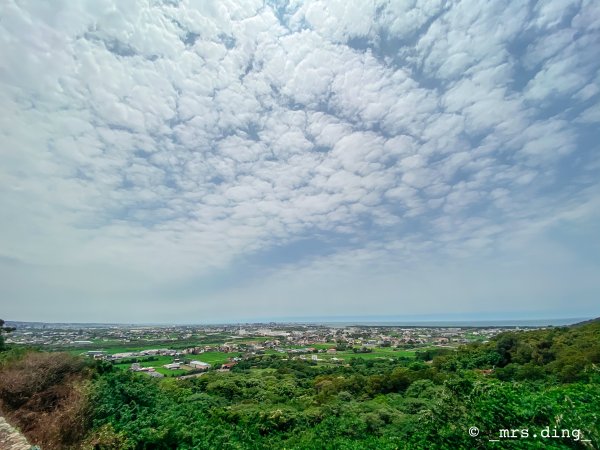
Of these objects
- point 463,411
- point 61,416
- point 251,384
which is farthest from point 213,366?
point 463,411

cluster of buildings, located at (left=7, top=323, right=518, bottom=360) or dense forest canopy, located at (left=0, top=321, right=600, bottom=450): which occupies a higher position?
dense forest canopy, located at (left=0, top=321, right=600, bottom=450)

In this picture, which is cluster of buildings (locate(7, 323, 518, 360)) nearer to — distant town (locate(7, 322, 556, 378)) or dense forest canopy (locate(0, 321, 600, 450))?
distant town (locate(7, 322, 556, 378))

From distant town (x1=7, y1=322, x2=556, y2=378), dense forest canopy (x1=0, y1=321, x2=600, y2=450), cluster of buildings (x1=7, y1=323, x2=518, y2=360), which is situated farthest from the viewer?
cluster of buildings (x1=7, y1=323, x2=518, y2=360)

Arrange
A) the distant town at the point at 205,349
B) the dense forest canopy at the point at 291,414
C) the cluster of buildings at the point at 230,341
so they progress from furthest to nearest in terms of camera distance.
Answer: the cluster of buildings at the point at 230,341
the distant town at the point at 205,349
the dense forest canopy at the point at 291,414

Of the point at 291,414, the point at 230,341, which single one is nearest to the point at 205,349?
the point at 230,341

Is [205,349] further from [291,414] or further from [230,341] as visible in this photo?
[291,414]

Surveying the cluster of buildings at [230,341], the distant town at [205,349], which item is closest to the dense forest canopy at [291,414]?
the distant town at [205,349]

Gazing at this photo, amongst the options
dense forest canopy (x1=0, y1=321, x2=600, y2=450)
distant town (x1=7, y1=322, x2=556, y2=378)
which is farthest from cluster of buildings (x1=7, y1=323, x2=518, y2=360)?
dense forest canopy (x1=0, y1=321, x2=600, y2=450)

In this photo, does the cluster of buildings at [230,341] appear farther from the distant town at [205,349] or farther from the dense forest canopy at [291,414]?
the dense forest canopy at [291,414]

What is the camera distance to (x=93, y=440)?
9.70 m

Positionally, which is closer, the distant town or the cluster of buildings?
the distant town

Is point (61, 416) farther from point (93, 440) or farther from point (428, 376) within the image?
point (428, 376)

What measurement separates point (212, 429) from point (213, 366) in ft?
142

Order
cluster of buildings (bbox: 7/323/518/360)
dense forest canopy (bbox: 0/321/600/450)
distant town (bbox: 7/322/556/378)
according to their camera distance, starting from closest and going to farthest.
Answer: dense forest canopy (bbox: 0/321/600/450), distant town (bbox: 7/322/556/378), cluster of buildings (bbox: 7/323/518/360)
